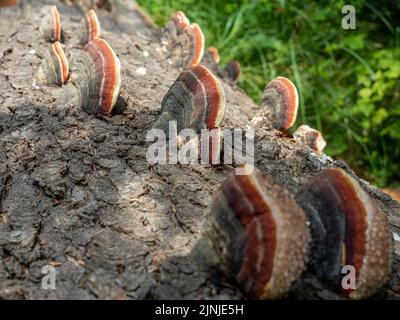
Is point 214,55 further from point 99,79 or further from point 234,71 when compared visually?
point 99,79

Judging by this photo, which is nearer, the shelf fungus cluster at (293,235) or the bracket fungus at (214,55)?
the shelf fungus cluster at (293,235)

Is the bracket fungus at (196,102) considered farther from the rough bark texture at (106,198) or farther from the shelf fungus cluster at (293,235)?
the shelf fungus cluster at (293,235)

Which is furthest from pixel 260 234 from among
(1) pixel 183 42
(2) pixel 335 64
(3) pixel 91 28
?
(2) pixel 335 64

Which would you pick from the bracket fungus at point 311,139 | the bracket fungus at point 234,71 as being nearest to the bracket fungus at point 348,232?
the bracket fungus at point 311,139

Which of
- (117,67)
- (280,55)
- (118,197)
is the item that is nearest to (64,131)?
(117,67)
